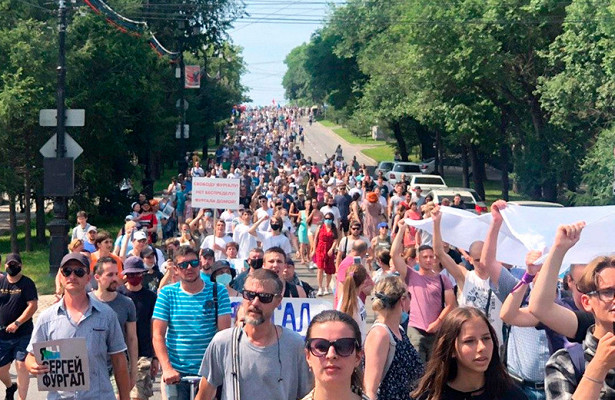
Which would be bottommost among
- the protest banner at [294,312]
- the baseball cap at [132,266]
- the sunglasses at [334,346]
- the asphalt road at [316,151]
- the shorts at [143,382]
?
the asphalt road at [316,151]

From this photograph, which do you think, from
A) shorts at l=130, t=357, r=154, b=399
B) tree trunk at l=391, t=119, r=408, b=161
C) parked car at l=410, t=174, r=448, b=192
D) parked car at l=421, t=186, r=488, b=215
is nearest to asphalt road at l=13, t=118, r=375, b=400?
shorts at l=130, t=357, r=154, b=399

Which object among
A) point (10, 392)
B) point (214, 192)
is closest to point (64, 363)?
point (10, 392)

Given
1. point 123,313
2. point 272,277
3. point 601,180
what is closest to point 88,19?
point 601,180

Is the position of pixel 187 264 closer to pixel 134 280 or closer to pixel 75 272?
pixel 75 272

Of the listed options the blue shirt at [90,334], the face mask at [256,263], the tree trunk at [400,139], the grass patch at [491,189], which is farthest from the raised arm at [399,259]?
the tree trunk at [400,139]

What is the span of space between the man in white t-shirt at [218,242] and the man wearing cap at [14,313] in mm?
5218

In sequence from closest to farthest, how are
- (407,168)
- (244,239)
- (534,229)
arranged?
(534,229) < (244,239) < (407,168)

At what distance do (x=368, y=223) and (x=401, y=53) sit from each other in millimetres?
34895

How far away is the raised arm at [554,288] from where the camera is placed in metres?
5.08

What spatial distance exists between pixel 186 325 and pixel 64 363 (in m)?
1.28

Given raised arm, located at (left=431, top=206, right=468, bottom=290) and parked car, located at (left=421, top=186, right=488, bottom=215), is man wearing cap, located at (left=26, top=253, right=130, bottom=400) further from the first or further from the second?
parked car, located at (left=421, top=186, right=488, bottom=215)

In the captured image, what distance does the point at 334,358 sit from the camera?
452 centimetres

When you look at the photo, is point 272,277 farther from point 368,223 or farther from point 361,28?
point 361,28

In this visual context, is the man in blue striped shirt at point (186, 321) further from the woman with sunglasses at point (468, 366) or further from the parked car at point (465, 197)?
the parked car at point (465, 197)
